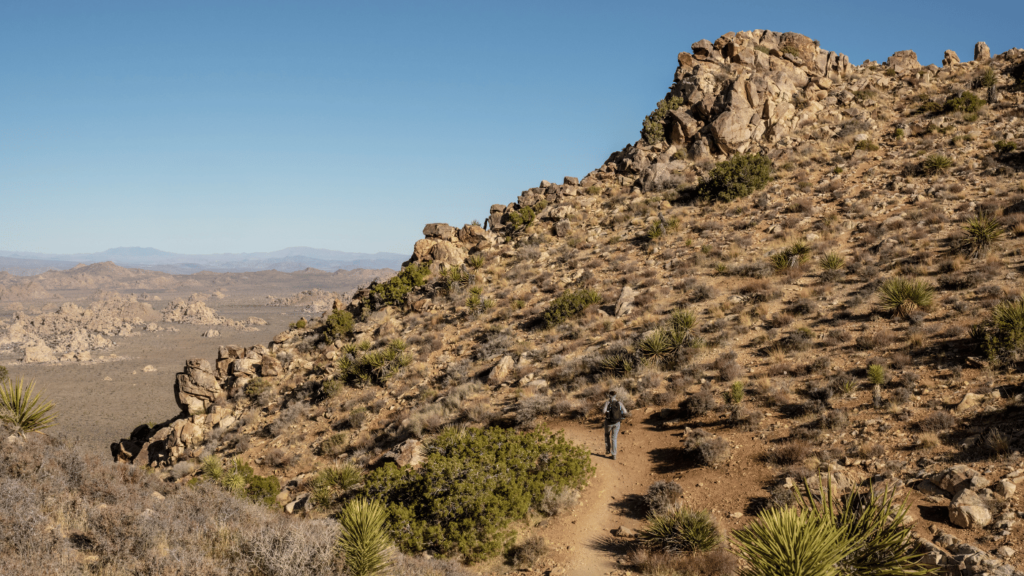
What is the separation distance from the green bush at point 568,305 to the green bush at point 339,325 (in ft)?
33.6

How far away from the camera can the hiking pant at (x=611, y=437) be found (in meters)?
11.1

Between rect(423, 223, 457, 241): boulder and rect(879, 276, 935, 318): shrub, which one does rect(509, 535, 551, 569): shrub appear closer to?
rect(879, 276, 935, 318): shrub

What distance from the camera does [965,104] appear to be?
90.0 feet

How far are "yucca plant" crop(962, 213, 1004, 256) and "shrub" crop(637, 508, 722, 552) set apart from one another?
13.7 metres

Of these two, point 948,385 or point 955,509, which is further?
point 948,385

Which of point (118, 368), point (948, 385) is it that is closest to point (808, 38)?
point (948, 385)

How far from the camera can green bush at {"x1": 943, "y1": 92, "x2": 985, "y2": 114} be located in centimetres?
2700

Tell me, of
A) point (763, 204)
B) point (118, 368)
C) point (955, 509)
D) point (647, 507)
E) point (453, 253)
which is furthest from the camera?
point (118, 368)

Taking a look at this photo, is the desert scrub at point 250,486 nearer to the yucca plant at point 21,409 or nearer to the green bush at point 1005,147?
the yucca plant at point 21,409

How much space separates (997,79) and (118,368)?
75688 millimetres

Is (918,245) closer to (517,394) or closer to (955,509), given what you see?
(955,509)

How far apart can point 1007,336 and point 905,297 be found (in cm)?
308

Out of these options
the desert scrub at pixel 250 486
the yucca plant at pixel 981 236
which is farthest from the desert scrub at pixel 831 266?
the desert scrub at pixel 250 486

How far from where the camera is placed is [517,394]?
50.0 ft
